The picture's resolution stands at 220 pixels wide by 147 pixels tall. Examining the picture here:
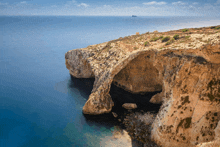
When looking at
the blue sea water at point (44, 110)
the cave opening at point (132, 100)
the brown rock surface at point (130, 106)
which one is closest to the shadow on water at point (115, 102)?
the cave opening at point (132, 100)

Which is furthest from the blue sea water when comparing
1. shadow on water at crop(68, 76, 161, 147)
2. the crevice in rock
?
the crevice in rock

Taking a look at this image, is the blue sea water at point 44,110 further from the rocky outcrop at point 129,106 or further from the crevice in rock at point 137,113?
the rocky outcrop at point 129,106

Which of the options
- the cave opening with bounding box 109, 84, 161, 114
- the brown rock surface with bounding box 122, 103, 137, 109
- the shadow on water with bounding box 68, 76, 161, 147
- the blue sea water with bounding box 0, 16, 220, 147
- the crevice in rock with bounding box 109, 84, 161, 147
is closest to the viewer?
the crevice in rock with bounding box 109, 84, 161, 147

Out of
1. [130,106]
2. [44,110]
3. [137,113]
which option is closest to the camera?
[137,113]

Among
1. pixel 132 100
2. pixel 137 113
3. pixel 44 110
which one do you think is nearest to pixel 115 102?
pixel 132 100

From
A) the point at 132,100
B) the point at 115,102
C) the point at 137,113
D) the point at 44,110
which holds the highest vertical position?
the point at 132,100

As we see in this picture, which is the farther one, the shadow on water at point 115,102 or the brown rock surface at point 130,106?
the brown rock surface at point 130,106

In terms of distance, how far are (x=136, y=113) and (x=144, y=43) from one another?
13527 mm

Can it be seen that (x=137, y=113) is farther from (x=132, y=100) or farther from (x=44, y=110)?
(x=44, y=110)

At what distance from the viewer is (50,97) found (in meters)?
38.2

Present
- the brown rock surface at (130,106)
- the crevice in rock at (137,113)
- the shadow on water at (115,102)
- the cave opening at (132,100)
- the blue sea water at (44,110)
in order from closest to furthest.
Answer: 1. the crevice in rock at (137,113)
2. the blue sea water at (44,110)
3. the shadow on water at (115,102)
4. the cave opening at (132,100)
5. the brown rock surface at (130,106)

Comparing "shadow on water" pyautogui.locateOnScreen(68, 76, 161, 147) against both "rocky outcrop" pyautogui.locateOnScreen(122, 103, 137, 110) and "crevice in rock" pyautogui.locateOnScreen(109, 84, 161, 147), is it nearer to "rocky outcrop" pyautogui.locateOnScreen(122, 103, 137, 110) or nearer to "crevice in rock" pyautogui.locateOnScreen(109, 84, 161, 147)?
"crevice in rock" pyautogui.locateOnScreen(109, 84, 161, 147)

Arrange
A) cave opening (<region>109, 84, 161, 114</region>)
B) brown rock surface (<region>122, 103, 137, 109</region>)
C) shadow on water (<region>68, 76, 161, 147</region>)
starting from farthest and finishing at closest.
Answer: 1. brown rock surface (<region>122, 103, 137, 109</region>)
2. cave opening (<region>109, 84, 161, 114</region>)
3. shadow on water (<region>68, 76, 161, 147</region>)

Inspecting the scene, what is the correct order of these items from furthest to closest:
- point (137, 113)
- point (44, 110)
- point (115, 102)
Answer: point (115, 102), point (44, 110), point (137, 113)
